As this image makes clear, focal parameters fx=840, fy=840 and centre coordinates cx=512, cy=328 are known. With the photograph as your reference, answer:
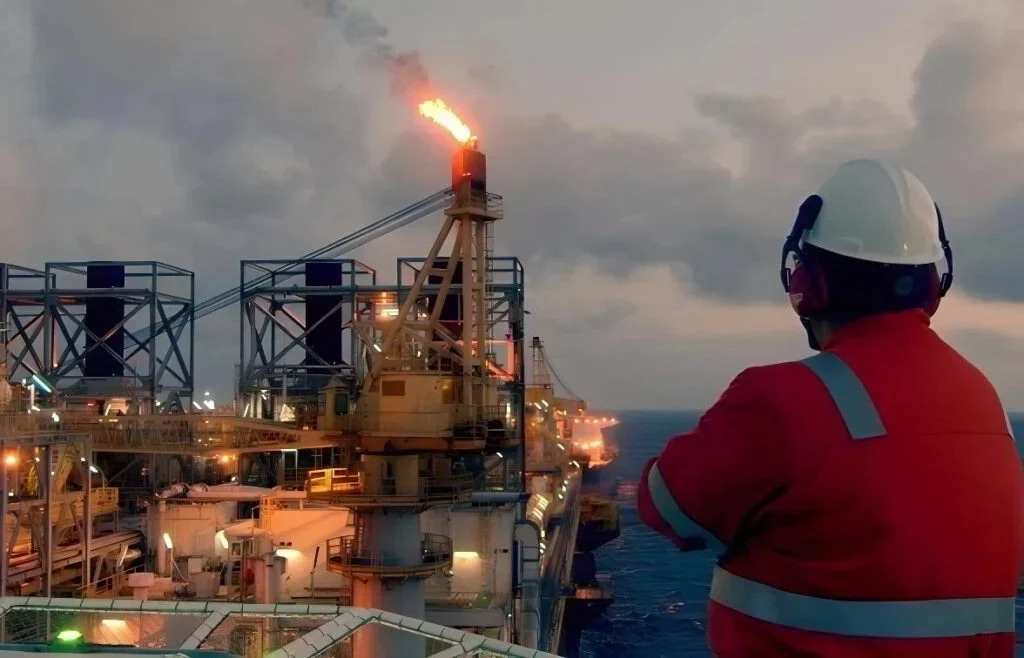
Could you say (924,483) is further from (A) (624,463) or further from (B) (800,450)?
(A) (624,463)

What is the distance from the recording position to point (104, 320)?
5366 cm

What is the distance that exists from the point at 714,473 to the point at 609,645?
44620mm

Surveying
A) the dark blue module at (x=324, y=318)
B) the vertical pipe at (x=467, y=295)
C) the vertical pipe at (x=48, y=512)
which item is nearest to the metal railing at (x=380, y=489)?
the vertical pipe at (x=467, y=295)

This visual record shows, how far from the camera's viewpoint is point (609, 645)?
43750mm

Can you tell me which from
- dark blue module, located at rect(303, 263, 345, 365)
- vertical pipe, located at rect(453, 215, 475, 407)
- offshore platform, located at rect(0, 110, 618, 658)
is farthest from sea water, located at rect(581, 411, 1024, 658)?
dark blue module, located at rect(303, 263, 345, 365)

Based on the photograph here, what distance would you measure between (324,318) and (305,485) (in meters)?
22.2

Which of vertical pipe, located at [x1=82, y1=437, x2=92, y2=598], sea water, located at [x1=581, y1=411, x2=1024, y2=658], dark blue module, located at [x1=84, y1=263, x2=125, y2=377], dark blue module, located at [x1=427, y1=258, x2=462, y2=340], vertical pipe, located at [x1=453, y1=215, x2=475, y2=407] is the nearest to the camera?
vertical pipe, located at [x1=453, y1=215, x2=475, y2=407]

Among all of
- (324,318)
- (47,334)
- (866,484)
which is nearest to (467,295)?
(866,484)

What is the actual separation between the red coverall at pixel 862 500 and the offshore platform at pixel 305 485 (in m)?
4.56

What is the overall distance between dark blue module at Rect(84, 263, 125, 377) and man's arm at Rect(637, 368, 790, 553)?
56.5 metres

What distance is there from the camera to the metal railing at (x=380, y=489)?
63.7ft

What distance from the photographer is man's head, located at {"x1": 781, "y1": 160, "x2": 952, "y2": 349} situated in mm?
2539

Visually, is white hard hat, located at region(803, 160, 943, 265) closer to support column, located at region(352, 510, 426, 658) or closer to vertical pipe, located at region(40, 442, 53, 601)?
support column, located at region(352, 510, 426, 658)

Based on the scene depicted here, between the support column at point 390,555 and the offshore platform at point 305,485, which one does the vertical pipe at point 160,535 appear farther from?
the support column at point 390,555
